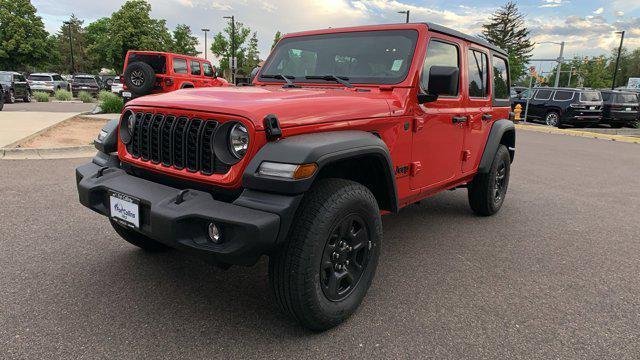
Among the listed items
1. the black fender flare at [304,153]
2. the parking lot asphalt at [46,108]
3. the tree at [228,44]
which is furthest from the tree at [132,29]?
the black fender flare at [304,153]

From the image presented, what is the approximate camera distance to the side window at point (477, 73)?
13.3 ft

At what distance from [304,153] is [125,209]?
1.11 meters

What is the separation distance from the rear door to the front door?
0.19m

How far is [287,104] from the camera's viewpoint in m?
2.40

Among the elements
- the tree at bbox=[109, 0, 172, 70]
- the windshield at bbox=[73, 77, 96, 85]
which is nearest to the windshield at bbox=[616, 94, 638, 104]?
the windshield at bbox=[73, 77, 96, 85]

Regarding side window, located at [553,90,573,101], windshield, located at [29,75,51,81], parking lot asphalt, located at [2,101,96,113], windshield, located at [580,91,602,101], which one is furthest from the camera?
windshield, located at [29,75,51,81]

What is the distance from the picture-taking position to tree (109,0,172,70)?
133 ft

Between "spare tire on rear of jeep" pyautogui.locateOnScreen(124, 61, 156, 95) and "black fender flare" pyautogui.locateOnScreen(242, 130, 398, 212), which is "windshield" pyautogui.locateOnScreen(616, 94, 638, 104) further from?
"black fender flare" pyautogui.locateOnScreen(242, 130, 398, 212)

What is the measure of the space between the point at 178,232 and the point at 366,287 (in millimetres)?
1268

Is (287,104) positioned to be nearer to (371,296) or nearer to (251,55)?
(371,296)

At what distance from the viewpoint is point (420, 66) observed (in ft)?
10.5

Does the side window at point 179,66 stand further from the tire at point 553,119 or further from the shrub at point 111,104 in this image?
the tire at point 553,119

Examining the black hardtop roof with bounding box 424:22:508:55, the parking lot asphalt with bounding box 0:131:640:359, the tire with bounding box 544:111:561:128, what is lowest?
the parking lot asphalt with bounding box 0:131:640:359

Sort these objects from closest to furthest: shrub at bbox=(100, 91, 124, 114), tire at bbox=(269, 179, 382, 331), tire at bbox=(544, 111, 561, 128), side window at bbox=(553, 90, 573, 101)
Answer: tire at bbox=(269, 179, 382, 331) → shrub at bbox=(100, 91, 124, 114) → side window at bbox=(553, 90, 573, 101) → tire at bbox=(544, 111, 561, 128)
